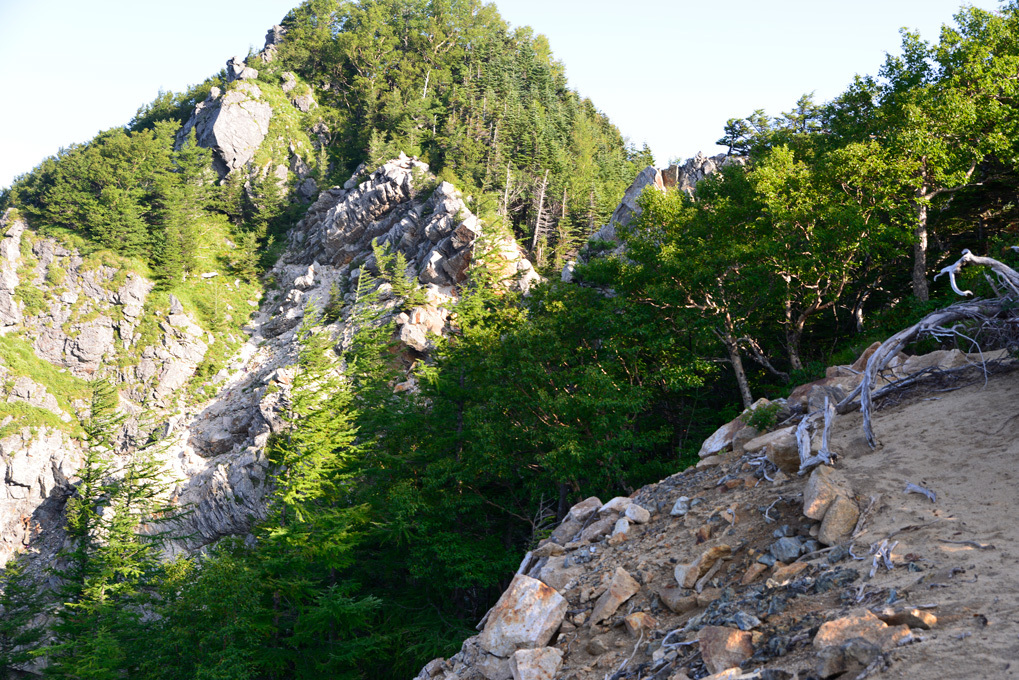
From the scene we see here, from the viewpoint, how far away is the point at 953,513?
216 inches

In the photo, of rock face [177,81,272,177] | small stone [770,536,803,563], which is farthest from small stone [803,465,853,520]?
rock face [177,81,272,177]

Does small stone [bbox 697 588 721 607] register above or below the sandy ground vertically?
below

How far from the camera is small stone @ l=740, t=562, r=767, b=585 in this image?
237 inches

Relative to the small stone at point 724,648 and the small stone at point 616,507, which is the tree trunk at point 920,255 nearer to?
the small stone at point 616,507

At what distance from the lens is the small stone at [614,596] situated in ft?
22.4

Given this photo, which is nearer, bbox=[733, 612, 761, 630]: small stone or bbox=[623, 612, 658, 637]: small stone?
bbox=[733, 612, 761, 630]: small stone

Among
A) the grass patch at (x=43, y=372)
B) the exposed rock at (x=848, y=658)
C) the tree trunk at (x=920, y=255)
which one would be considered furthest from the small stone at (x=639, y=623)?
the grass patch at (x=43, y=372)

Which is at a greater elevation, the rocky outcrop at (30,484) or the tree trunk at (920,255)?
the rocky outcrop at (30,484)

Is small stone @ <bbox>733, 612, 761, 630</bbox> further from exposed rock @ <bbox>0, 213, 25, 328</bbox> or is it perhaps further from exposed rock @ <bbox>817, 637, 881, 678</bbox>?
exposed rock @ <bbox>0, 213, 25, 328</bbox>

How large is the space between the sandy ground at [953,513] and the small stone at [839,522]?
0.17 m

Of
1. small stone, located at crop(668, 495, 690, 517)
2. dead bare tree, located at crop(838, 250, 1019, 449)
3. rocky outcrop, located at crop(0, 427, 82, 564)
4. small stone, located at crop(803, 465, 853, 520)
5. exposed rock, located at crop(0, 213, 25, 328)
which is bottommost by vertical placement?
small stone, located at crop(668, 495, 690, 517)

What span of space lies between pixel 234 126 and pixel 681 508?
62355 mm

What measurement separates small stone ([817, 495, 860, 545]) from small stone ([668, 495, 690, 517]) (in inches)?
96.6

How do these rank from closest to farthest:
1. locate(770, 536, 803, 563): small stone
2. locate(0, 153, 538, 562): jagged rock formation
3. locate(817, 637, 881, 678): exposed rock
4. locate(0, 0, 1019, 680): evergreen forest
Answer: locate(817, 637, 881, 678): exposed rock, locate(770, 536, 803, 563): small stone, locate(0, 0, 1019, 680): evergreen forest, locate(0, 153, 538, 562): jagged rock formation
